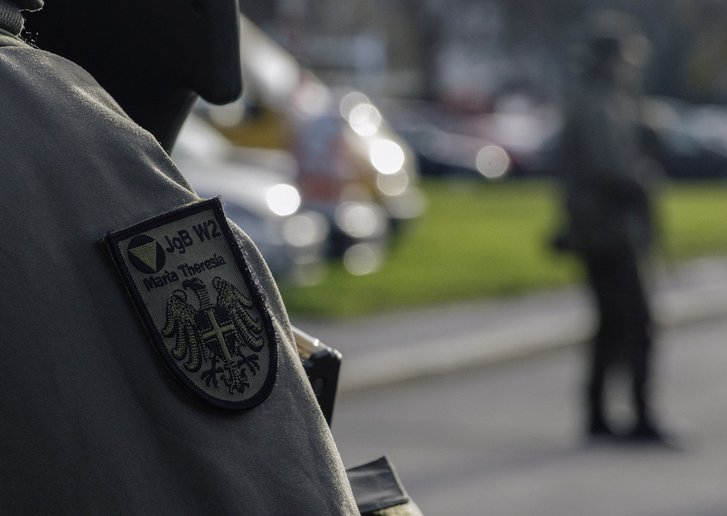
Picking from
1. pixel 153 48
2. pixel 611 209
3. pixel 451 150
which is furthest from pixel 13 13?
pixel 451 150

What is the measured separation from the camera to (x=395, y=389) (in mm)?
8984

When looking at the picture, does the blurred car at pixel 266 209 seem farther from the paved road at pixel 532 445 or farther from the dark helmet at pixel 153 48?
the dark helmet at pixel 153 48

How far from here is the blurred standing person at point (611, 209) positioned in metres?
7.15

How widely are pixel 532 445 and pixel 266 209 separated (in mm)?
4530

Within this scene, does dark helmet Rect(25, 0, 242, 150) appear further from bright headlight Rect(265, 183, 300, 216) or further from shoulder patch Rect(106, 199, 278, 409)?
bright headlight Rect(265, 183, 300, 216)

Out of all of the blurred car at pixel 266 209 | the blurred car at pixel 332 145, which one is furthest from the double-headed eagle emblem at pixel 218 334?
the blurred car at pixel 332 145

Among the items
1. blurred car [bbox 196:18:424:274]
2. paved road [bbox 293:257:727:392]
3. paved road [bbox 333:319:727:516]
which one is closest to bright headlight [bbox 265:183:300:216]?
paved road [bbox 293:257:727:392]

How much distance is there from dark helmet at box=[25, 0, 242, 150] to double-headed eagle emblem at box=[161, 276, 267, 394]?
0.27m

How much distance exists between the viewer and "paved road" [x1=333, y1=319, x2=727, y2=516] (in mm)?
6145

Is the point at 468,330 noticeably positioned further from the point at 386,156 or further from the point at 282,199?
the point at 386,156

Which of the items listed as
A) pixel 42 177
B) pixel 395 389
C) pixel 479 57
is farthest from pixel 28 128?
pixel 479 57

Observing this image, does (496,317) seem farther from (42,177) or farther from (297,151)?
(42,177)

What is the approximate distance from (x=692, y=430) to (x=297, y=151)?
7.39 meters

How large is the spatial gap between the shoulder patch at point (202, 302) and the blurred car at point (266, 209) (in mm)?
9563
